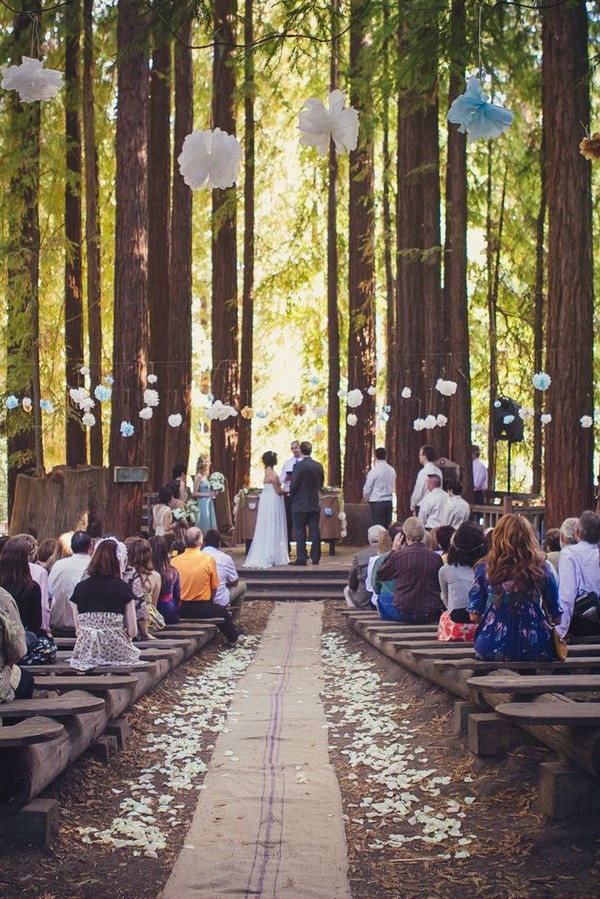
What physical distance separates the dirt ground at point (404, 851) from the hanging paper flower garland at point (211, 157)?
11.4ft

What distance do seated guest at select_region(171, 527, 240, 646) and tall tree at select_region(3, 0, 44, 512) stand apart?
8.76m

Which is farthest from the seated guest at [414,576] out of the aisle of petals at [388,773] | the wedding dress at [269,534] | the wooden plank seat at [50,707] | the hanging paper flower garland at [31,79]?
the wedding dress at [269,534]

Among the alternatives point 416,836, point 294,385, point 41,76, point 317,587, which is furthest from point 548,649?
point 294,385

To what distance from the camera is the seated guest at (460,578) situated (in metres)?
8.48

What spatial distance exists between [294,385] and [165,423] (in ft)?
38.2

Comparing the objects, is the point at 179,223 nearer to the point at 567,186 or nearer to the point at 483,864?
the point at 567,186

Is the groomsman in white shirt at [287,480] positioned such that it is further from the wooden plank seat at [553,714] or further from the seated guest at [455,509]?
the wooden plank seat at [553,714]

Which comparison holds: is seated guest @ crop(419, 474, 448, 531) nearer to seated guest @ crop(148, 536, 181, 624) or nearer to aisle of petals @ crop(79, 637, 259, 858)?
seated guest @ crop(148, 536, 181, 624)

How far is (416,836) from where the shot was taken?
575cm

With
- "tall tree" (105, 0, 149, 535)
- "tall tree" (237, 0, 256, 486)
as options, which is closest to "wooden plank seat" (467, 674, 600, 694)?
"tall tree" (105, 0, 149, 535)

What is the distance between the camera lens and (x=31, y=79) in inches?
262

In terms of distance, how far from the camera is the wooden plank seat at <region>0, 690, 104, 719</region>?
5492 mm

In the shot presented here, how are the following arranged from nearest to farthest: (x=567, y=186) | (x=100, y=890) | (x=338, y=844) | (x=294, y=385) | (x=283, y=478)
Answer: (x=100, y=890), (x=338, y=844), (x=567, y=186), (x=283, y=478), (x=294, y=385)

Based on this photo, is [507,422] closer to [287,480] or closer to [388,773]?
[287,480]
